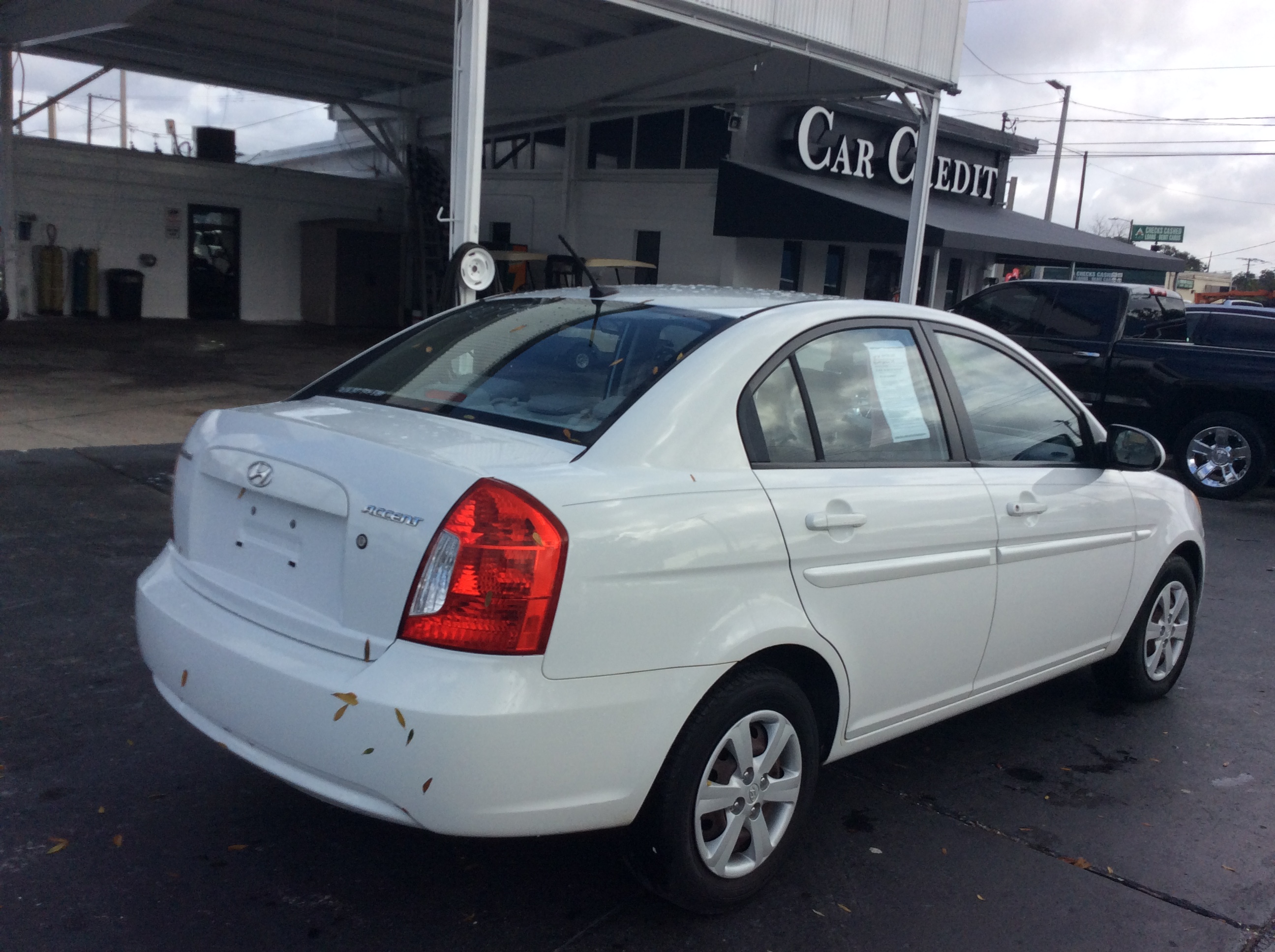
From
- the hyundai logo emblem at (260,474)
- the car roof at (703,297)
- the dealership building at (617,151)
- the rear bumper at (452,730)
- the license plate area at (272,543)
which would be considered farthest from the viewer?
the dealership building at (617,151)

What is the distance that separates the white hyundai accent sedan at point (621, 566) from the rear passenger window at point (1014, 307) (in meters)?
8.24

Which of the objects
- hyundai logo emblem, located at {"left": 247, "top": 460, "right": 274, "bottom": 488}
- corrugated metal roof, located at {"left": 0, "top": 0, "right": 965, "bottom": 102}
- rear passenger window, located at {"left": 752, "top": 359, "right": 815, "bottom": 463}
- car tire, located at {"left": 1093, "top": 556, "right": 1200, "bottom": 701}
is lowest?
car tire, located at {"left": 1093, "top": 556, "right": 1200, "bottom": 701}

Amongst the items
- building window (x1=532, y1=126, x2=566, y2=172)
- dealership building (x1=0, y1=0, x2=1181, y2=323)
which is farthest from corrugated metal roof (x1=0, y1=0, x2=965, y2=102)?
building window (x1=532, y1=126, x2=566, y2=172)

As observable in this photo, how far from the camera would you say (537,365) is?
3273mm

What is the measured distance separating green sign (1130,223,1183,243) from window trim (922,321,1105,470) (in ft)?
201

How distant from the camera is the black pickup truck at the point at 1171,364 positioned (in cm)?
1034

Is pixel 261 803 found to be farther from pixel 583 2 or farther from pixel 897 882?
pixel 583 2

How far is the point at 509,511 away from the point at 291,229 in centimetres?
2101

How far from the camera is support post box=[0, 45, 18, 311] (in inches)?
637

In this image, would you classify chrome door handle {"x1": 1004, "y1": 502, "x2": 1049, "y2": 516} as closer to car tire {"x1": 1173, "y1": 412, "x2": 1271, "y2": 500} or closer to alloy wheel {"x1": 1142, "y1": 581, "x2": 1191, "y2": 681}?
alloy wheel {"x1": 1142, "y1": 581, "x2": 1191, "y2": 681}

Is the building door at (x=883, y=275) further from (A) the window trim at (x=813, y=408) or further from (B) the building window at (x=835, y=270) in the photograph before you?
(A) the window trim at (x=813, y=408)

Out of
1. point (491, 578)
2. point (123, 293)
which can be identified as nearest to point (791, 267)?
point (123, 293)

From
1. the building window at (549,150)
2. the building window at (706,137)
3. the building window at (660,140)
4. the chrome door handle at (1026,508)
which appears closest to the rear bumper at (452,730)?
the chrome door handle at (1026,508)

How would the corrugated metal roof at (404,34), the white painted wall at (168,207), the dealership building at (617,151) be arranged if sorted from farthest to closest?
the white painted wall at (168,207) < the dealership building at (617,151) < the corrugated metal roof at (404,34)
